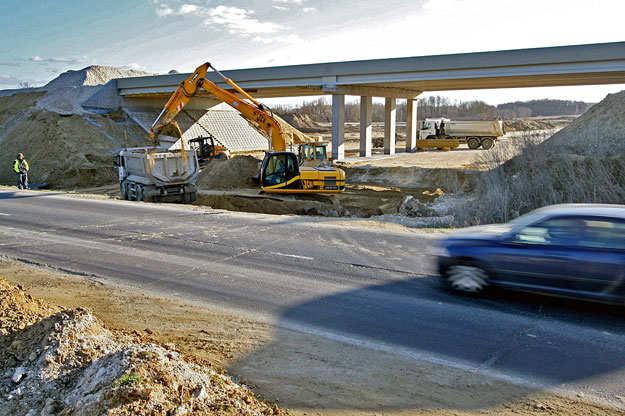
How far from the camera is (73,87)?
153 feet

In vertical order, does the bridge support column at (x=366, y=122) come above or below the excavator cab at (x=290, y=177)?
above

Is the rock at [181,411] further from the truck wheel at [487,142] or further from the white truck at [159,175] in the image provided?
the truck wheel at [487,142]

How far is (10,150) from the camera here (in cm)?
3703

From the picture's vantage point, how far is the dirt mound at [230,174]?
26.8 meters

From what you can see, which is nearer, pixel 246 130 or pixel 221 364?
pixel 221 364

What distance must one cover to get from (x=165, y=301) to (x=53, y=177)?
2783 cm

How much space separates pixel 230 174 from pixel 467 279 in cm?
2042

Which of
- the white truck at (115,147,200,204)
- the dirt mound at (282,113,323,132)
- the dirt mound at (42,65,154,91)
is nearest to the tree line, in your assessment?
the dirt mound at (282,113,323,132)

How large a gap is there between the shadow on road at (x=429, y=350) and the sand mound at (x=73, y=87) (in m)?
42.4

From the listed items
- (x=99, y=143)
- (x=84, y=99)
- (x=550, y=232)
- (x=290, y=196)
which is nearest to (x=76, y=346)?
(x=550, y=232)

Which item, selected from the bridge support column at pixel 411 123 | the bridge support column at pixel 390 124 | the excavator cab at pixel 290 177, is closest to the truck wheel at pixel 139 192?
the excavator cab at pixel 290 177

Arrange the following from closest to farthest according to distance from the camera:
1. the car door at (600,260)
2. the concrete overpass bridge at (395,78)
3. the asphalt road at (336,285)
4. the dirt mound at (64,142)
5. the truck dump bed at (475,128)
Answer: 1. the asphalt road at (336,285)
2. the car door at (600,260)
3. the concrete overpass bridge at (395,78)
4. the dirt mound at (64,142)
5. the truck dump bed at (475,128)

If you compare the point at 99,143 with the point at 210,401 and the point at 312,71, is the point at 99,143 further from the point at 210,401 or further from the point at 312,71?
the point at 210,401

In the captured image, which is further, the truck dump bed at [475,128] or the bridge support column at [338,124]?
the truck dump bed at [475,128]
